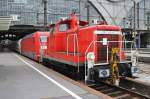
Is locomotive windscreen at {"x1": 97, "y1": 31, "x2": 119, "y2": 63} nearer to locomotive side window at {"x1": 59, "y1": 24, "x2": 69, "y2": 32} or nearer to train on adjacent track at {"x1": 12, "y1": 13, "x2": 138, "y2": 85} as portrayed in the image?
train on adjacent track at {"x1": 12, "y1": 13, "x2": 138, "y2": 85}

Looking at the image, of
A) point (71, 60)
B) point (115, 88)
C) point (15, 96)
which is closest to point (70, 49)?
point (71, 60)

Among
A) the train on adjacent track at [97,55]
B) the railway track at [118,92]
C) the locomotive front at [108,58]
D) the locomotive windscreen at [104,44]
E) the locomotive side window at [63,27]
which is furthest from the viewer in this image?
the locomotive side window at [63,27]

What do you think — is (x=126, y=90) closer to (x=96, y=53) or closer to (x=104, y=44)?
(x=96, y=53)

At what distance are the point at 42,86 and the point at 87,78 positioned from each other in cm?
216

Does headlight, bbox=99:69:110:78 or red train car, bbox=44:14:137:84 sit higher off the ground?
red train car, bbox=44:14:137:84

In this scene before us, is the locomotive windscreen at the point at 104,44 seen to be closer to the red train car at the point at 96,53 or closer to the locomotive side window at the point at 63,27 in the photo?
the red train car at the point at 96,53

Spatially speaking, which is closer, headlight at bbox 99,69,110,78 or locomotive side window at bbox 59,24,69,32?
headlight at bbox 99,69,110,78

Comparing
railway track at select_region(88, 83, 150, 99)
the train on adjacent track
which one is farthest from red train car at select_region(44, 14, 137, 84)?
railway track at select_region(88, 83, 150, 99)

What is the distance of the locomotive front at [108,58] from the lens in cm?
1375

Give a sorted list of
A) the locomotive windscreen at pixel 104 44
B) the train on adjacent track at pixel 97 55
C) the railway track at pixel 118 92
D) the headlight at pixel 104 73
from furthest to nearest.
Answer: the locomotive windscreen at pixel 104 44 < the train on adjacent track at pixel 97 55 < the headlight at pixel 104 73 < the railway track at pixel 118 92

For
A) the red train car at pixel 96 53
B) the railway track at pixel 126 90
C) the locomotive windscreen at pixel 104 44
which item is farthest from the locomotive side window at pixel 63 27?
the railway track at pixel 126 90

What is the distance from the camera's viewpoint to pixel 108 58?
14.6 m

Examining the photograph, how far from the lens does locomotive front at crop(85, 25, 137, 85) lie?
45.1 feet

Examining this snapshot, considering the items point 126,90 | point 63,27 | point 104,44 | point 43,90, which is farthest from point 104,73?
point 63,27
